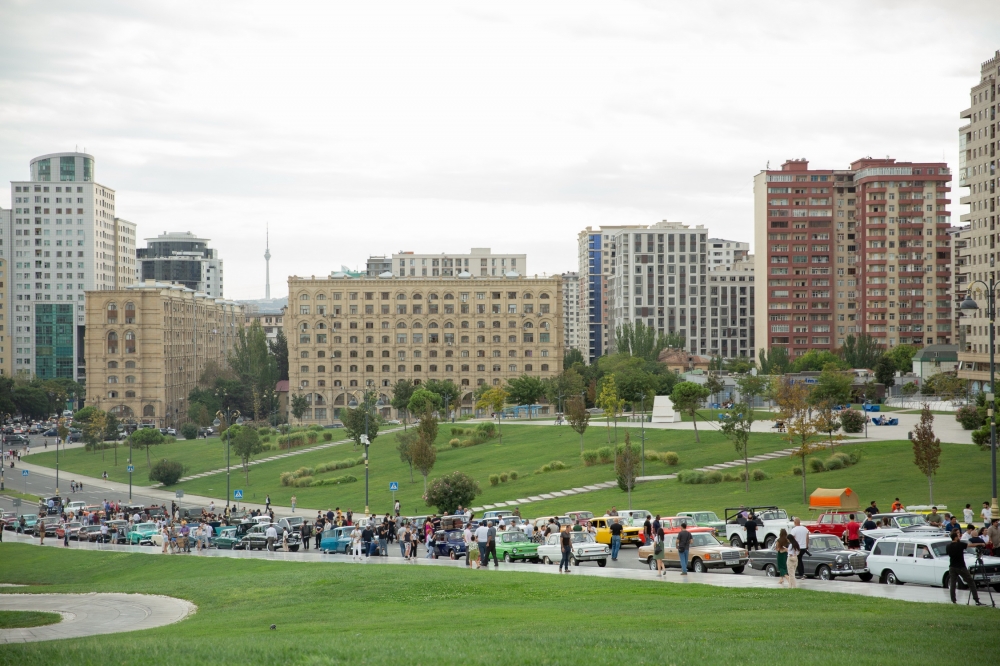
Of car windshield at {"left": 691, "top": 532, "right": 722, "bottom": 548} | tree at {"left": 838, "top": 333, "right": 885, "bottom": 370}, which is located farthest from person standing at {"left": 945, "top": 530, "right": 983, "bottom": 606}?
tree at {"left": 838, "top": 333, "right": 885, "bottom": 370}

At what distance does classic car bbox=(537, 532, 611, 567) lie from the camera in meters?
33.2

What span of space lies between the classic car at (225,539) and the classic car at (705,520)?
21.4 m

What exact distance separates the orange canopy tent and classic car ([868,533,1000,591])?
611 inches

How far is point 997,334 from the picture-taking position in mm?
90062

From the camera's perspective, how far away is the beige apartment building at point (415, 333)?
15738 centimetres

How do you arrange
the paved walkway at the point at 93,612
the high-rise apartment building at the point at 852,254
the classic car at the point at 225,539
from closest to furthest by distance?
the paved walkway at the point at 93,612
the classic car at the point at 225,539
the high-rise apartment building at the point at 852,254

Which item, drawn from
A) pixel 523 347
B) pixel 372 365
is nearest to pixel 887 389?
pixel 523 347

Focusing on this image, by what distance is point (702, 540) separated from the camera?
30578mm

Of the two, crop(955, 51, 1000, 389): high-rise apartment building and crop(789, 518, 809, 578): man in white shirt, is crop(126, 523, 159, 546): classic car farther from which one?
crop(955, 51, 1000, 389): high-rise apartment building

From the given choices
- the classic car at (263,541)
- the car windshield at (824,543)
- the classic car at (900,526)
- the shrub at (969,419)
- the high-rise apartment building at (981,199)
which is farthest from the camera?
the high-rise apartment building at (981,199)

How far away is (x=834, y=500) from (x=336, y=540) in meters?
21.7

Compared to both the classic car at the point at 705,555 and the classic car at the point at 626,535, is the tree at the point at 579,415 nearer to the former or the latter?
the classic car at the point at 626,535

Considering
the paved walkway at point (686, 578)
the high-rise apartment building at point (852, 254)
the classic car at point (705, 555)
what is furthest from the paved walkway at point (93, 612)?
the high-rise apartment building at point (852, 254)

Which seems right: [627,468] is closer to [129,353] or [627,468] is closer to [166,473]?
[166,473]
